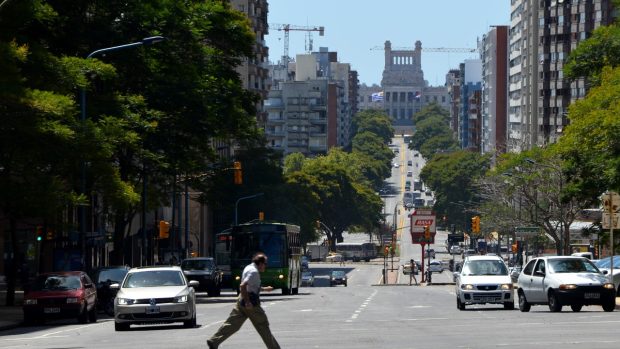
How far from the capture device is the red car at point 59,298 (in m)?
39.6

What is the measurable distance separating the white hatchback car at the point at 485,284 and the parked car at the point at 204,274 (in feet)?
72.3

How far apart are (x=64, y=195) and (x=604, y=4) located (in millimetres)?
114774

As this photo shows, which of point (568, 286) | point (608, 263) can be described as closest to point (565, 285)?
point (568, 286)

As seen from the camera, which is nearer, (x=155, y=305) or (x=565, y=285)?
(x=155, y=305)

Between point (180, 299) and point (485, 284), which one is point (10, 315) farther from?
point (485, 284)

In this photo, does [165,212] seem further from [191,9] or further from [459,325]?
[459,325]

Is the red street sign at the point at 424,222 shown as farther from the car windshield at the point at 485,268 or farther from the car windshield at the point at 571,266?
the car windshield at the point at 571,266

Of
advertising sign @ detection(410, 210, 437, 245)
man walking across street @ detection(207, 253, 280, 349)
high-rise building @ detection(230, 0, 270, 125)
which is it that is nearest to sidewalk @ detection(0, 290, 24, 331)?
man walking across street @ detection(207, 253, 280, 349)

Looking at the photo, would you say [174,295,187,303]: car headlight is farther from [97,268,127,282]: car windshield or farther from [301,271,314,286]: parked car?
[301,271,314,286]: parked car

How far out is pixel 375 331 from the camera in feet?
102

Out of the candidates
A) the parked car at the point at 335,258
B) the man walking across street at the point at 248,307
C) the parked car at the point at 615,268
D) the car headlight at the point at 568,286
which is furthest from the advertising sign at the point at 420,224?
the man walking across street at the point at 248,307

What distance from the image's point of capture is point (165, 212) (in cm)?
11531

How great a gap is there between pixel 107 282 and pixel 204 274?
17088 millimetres

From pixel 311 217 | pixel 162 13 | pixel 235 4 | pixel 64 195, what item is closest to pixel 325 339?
pixel 64 195
